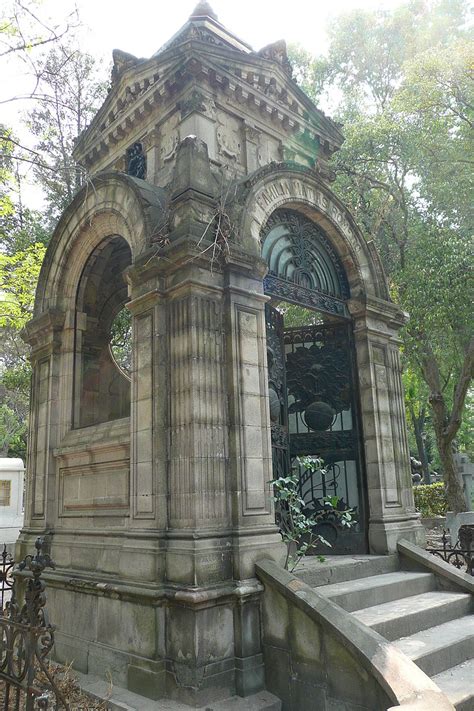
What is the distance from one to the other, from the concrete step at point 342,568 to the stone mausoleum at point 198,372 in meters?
0.36

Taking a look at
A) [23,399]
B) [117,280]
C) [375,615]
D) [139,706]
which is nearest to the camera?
[139,706]

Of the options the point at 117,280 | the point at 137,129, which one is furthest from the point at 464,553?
the point at 137,129

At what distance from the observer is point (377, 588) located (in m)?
6.70

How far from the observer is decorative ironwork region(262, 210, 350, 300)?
325 inches

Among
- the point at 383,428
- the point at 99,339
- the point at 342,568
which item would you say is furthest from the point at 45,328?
the point at 342,568

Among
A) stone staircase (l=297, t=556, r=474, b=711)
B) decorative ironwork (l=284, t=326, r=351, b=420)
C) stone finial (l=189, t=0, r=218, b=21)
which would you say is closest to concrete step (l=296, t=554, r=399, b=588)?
stone staircase (l=297, t=556, r=474, b=711)

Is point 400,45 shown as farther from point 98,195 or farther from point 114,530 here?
point 114,530

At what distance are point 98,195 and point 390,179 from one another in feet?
44.1

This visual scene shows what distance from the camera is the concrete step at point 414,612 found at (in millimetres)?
5941

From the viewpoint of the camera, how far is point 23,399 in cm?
3086

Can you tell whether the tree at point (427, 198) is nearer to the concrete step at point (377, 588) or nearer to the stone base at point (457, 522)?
the stone base at point (457, 522)

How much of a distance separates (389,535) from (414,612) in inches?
67.6

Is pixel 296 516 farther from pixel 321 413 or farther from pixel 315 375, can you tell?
pixel 315 375

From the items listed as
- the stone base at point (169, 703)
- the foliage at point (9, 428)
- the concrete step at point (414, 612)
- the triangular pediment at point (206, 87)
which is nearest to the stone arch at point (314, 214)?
the triangular pediment at point (206, 87)
